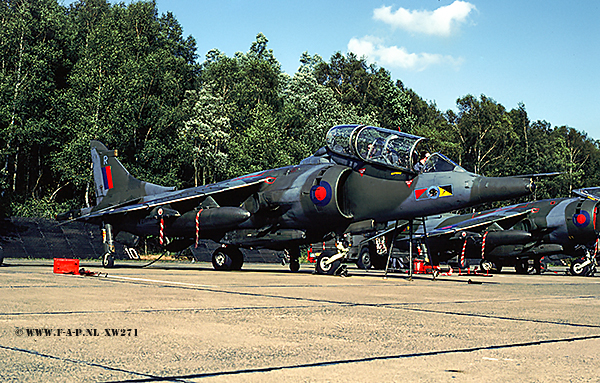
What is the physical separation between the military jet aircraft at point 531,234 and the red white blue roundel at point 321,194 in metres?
7.71

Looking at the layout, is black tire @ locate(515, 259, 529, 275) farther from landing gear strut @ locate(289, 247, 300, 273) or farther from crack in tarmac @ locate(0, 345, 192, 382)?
crack in tarmac @ locate(0, 345, 192, 382)

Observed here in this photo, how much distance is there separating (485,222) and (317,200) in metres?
10.3

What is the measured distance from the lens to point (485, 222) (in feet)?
74.0

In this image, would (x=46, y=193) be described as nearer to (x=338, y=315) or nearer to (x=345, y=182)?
(x=345, y=182)

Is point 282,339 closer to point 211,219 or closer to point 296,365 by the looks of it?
point 296,365

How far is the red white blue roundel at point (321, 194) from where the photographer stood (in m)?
14.8

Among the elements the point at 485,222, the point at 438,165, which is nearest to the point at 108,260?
the point at 438,165

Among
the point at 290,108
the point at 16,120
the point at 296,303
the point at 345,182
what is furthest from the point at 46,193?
the point at 296,303

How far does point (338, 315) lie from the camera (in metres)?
6.57

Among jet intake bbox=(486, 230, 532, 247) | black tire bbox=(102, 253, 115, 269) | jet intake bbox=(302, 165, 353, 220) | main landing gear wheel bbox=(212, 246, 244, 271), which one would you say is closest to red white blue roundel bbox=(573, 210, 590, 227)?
jet intake bbox=(486, 230, 532, 247)

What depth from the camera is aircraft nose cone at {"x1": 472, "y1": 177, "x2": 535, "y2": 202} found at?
1241 centimetres

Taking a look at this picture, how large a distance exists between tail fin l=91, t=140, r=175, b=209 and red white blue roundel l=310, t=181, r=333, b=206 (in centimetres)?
661

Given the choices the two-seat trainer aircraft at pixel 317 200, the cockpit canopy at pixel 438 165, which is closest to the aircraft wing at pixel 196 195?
the two-seat trainer aircraft at pixel 317 200

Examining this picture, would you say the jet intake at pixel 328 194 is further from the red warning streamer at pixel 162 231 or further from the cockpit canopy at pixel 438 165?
the red warning streamer at pixel 162 231
